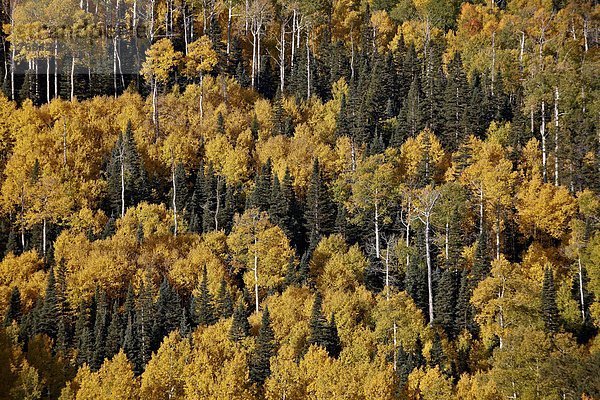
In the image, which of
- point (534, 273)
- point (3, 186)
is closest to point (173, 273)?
point (3, 186)

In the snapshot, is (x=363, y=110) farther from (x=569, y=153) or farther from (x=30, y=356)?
(x=30, y=356)

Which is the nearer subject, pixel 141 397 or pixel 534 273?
pixel 141 397

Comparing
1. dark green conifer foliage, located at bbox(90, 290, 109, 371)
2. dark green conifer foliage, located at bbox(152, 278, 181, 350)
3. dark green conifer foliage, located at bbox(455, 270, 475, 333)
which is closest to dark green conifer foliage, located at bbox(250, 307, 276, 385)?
dark green conifer foliage, located at bbox(152, 278, 181, 350)

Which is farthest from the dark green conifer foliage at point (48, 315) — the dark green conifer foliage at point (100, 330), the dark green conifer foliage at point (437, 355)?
the dark green conifer foliage at point (437, 355)

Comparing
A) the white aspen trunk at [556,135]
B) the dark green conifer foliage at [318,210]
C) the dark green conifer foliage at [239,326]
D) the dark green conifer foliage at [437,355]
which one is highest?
the white aspen trunk at [556,135]

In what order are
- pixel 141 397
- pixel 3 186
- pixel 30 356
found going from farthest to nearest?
pixel 3 186 < pixel 30 356 < pixel 141 397

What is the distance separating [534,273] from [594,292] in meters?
4.71

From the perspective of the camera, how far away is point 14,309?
→ 63.2m

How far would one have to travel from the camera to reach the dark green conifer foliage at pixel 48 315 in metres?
62.2

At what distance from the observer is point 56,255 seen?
67312mm

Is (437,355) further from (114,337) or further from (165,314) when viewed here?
(114,337)

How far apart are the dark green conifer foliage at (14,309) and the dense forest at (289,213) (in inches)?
6.6

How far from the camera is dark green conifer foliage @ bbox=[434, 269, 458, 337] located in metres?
64.6

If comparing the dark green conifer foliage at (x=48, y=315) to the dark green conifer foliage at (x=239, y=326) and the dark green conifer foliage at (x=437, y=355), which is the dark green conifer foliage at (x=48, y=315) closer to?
the dark green conifer foliage at (x=239, y=326)
